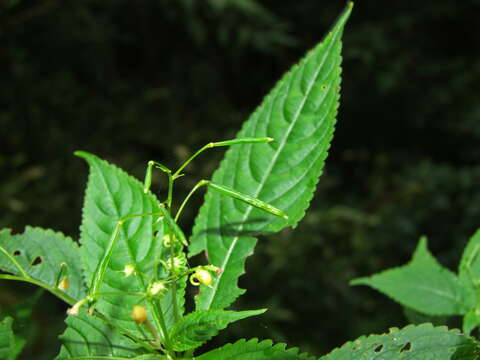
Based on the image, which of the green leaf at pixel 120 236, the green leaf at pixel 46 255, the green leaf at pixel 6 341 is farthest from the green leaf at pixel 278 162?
the green leaf at pixel 6 341

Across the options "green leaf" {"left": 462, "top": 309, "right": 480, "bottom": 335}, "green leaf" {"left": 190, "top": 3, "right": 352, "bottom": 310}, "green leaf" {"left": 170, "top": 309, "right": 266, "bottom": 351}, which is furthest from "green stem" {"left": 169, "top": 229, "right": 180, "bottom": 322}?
"green leaf" {"left": 462, "top": 309, "right": 480, "bottom": 335}

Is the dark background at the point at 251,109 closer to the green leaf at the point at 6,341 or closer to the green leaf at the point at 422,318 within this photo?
the green leaf at the point at 422,318

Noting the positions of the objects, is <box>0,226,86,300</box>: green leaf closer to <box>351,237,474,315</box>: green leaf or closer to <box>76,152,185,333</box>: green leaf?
<box>76,152,185,333</box>: green leaf

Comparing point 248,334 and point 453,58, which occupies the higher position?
point 453,58

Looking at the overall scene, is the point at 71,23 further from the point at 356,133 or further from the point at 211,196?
the point at 211,196

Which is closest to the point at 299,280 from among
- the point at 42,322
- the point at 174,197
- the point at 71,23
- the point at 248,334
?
the point at 248,334
